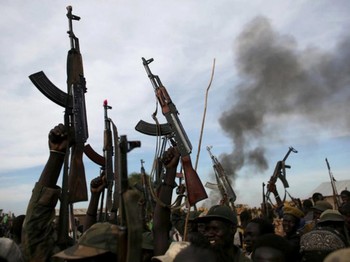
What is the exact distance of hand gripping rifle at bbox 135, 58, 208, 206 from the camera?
187 inches

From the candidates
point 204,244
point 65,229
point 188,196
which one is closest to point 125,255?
point 204,244

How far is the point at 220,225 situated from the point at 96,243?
4.86 feet

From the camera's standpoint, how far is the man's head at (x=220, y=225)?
11.1 feet

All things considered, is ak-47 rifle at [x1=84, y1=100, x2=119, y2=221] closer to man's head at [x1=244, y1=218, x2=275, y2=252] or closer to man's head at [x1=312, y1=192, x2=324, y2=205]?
man's head at [x1=244, y1=218, x2=275, y2=252]

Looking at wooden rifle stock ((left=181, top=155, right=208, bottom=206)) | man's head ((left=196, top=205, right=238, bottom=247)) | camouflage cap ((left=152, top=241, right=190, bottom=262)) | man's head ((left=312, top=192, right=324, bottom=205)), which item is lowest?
camouflage cap ((left=152, top=241, right=190, bottom=262))

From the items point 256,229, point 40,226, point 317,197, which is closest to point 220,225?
point 256,229

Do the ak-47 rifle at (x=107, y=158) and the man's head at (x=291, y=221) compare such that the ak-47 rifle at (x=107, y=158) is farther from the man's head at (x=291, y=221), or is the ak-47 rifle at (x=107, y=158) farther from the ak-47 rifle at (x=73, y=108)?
the man's head at (x=291, y=221)

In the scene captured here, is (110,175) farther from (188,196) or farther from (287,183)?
(287,183)

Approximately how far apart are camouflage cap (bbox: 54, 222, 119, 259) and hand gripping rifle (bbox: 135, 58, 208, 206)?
2339 millimetres

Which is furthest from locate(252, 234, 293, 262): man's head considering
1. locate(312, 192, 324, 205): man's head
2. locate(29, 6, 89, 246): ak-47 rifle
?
locate(312, 192, 324, 205): man's head

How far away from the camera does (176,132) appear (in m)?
5.55

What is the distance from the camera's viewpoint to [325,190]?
3344cm

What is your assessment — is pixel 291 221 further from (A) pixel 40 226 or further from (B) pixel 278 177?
(B) pixel 278 177

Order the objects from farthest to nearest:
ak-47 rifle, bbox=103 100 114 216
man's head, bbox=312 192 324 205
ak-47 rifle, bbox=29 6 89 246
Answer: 1. man's head, bbox=312 192 324 205
2. ak-47 rifle, bbox=103 100 114 216
3. ak-47 rifle, bbox=29 6 89 246
